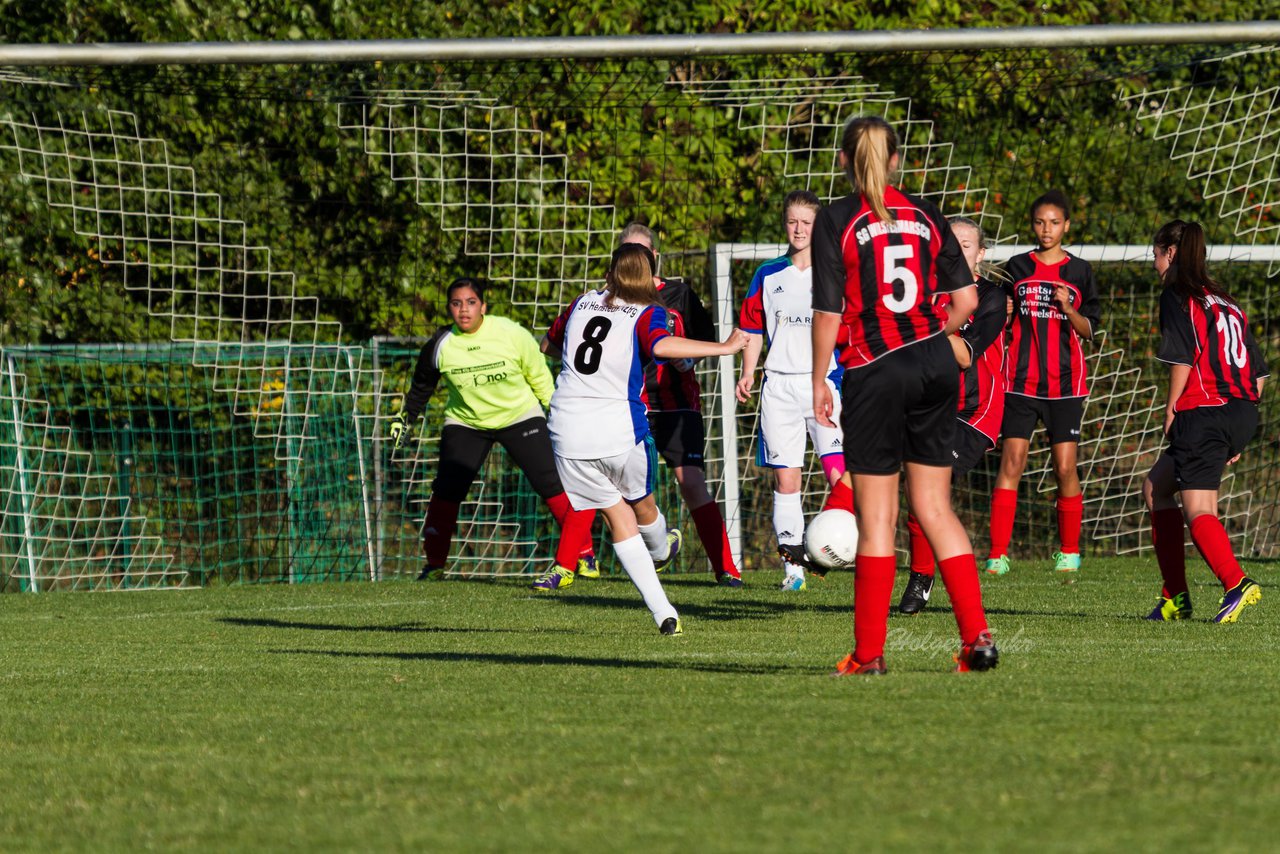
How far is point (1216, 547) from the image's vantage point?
7.39 meters

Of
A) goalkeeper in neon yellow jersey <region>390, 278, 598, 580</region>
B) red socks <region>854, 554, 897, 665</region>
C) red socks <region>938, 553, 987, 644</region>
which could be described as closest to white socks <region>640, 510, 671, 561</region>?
goalkeeper in neon yellow jersey <region>390, 278, 598, 580</region>

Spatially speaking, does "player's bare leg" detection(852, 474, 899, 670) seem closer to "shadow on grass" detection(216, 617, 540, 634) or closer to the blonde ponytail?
the blonde ponytail

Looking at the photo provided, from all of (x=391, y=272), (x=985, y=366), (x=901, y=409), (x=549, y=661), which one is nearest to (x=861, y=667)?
(x=901, y=409)

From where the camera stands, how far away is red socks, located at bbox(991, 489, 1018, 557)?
1084 cm

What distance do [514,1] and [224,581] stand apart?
17.7 ft

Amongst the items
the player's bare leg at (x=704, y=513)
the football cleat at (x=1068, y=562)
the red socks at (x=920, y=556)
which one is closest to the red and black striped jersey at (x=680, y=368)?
the player's bare leg at (x=704, y=513)

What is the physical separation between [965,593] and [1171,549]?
255 centimetres

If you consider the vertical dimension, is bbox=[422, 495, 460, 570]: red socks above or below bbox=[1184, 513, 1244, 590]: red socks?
below

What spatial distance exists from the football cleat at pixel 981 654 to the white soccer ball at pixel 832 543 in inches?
48.5

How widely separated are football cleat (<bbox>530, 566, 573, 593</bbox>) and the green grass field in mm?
2493

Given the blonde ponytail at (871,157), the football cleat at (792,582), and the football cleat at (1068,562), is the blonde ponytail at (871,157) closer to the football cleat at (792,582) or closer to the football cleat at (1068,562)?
the football cleat at (792,582)

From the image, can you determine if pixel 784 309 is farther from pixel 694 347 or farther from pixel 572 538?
pixel 694 347

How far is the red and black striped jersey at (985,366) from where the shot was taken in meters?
8.34

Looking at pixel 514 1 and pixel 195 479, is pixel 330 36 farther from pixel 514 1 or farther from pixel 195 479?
pixel 195 479
